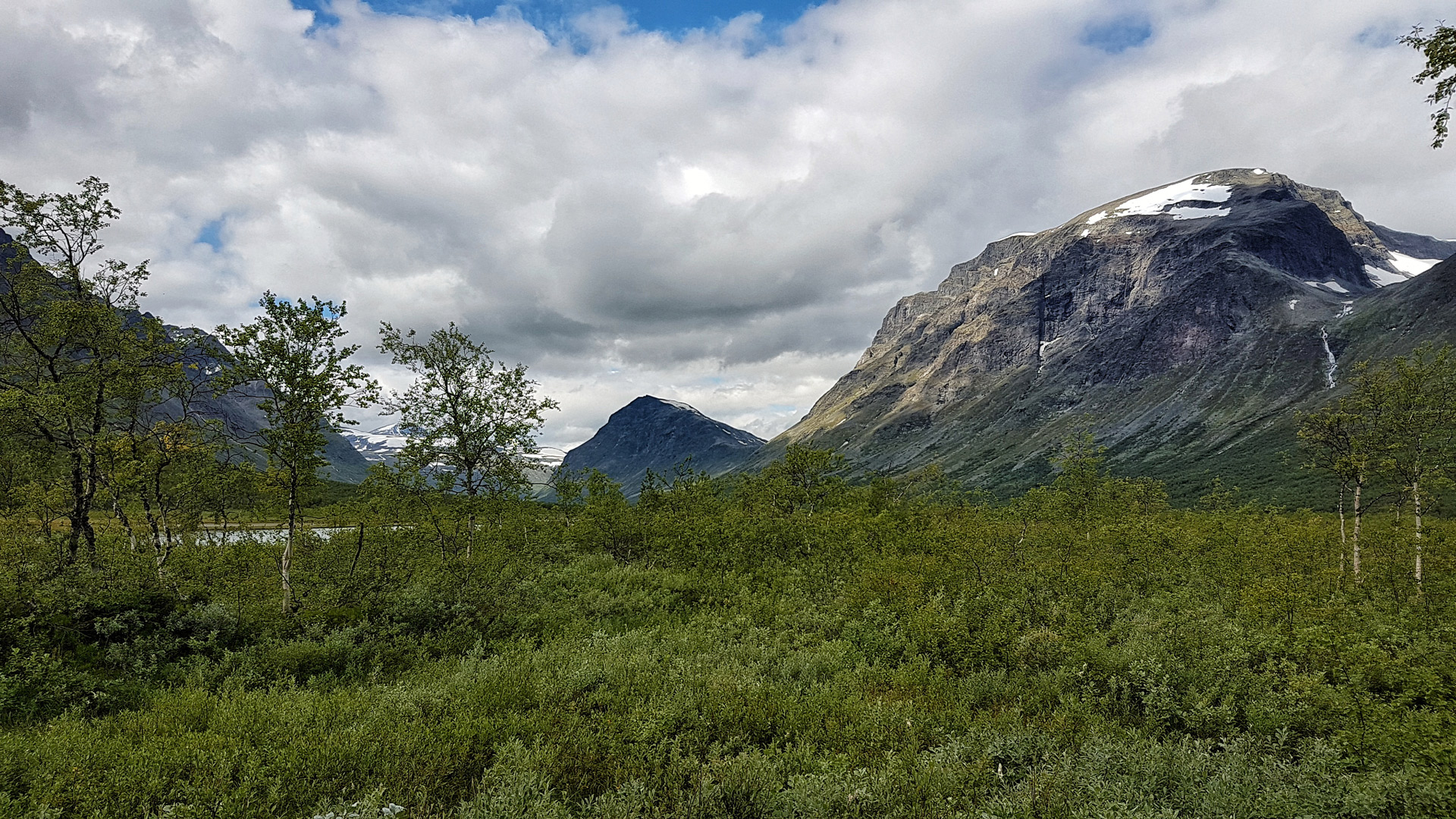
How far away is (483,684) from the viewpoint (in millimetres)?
11336

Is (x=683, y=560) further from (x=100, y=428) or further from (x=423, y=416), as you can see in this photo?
(x=100, y=428)

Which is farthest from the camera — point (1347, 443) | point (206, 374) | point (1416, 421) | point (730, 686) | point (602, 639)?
point (1347, 443)

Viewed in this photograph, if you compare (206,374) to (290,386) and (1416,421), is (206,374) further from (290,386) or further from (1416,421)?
(1416,421)

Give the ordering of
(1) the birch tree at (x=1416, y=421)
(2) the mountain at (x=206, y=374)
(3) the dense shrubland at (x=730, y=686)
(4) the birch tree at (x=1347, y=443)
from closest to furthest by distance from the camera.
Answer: (3) the dense shrubland at (x=730, y=686), (2) the mountain at (x=206, y=374), (1) the birch tree at (x=1416, y=421), (4) the birch tree at (x=1347, y=443)

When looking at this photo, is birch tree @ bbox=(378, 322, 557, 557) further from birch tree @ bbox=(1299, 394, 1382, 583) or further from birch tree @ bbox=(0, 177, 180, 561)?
birch tree @ bbox=(1299, 394, 1382, 583)

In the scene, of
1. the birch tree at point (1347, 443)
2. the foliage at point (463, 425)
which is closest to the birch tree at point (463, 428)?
the foliage at point (463, 425)

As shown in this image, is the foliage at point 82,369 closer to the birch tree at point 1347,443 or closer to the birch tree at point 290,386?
the birch tree at point 290,386

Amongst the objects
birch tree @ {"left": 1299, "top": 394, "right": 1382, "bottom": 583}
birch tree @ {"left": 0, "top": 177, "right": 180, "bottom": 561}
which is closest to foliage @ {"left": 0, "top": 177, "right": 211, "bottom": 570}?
birch tree @ {"left": 0, "top": 177, "right": 180, "bottom": 561}

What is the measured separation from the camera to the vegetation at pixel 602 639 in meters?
7.75

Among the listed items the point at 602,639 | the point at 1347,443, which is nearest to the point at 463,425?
the point at 602,639

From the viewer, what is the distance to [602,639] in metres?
15.0

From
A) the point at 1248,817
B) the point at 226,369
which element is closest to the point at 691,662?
the point at 1248,817

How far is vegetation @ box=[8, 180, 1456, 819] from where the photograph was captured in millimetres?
7750

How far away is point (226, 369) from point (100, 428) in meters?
6.38
